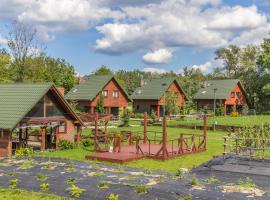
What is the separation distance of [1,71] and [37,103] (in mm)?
32658

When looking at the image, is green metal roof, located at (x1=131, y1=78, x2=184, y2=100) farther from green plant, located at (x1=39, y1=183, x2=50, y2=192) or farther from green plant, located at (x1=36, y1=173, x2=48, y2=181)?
green plant, located at (x1=39, y1=183, x2=50, y2=192)

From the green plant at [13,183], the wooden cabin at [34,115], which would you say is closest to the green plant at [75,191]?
the green plant at [13,183]

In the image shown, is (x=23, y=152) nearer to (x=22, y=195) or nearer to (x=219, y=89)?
(x=22, y=195)

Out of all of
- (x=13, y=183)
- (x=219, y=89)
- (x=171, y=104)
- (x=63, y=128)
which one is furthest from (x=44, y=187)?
(x=219, y=89)

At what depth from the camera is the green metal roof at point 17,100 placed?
26717 mm

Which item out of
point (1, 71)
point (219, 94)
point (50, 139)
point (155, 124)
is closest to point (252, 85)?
point (219, 94)

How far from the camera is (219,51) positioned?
9825 centimetres

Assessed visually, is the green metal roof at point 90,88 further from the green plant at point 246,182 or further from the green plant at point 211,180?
the green plant at point 246,182

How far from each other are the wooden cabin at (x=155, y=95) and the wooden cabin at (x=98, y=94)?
17.8ft

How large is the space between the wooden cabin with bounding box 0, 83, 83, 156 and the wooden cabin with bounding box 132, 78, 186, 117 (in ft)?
113

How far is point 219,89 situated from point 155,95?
11823 millimetres

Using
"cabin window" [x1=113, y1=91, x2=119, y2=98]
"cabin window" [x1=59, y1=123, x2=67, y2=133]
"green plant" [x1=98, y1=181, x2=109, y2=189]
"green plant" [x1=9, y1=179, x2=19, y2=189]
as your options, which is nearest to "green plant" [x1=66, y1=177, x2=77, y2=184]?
"green plant" [x1=98, y1=181, x2=109, y2=189]

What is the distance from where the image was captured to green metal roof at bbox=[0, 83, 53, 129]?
26717mm

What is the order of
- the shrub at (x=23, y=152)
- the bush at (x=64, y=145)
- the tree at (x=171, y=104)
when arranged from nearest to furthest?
the shrub at (x=23, y=152)
the bush at (x=64, y=145)
the tree at (x=171, y=104)
